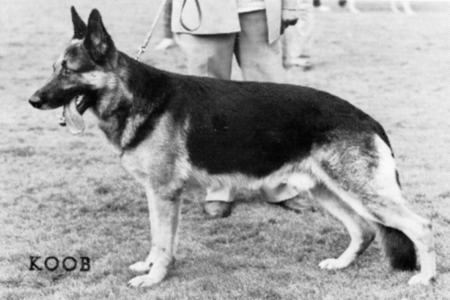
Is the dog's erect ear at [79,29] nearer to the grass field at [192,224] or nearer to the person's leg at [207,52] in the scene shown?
the grass field at [192,224]

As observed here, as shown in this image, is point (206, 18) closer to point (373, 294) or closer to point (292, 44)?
point (373, 294)

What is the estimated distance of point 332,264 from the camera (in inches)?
180

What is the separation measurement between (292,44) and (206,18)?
8971 millimetres

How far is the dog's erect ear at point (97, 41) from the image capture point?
3.95m

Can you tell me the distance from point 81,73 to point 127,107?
390mm

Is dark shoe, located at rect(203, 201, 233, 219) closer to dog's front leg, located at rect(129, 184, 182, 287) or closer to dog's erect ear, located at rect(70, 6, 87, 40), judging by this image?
dog's front leg, located at rect(129, 184, 182, 287)

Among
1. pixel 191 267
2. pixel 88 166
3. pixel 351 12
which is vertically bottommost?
pixel 351 12

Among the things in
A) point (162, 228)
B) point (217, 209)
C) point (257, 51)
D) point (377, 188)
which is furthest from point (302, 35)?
point (162, 228)

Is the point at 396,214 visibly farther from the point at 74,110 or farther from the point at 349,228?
the point at 74,110

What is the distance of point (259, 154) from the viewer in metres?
4.31

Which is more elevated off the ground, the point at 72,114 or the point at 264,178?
the point at 72,114

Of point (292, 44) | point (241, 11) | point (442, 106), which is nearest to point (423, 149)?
point (442, 106)

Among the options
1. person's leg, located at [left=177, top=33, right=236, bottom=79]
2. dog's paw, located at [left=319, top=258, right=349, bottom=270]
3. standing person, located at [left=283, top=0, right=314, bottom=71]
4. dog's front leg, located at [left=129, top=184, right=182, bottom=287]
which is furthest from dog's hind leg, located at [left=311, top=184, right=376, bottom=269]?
standing person, located at [left=283, top=0, right=314, bottom=71]

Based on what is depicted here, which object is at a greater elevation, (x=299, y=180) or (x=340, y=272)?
(x=299, y=180)
